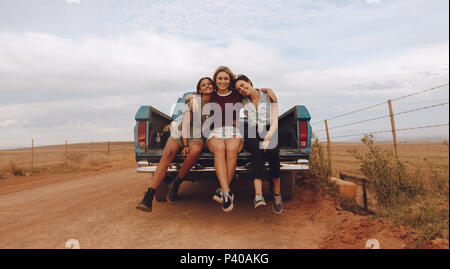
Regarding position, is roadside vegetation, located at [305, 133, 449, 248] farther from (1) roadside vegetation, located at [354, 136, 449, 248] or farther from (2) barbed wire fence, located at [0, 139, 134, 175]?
(2) barbed wire fence, located at [0, 139, 134, 175]

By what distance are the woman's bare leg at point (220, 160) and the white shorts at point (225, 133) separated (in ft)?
0.22

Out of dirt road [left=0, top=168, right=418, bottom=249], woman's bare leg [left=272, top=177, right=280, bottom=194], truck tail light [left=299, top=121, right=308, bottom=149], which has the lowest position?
dirt road [left=0, top=168, right=418, bottom=249]

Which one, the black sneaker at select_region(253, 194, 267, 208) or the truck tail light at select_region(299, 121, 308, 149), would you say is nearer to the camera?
the black sneaker at select_region(253, 194, 267, 208)

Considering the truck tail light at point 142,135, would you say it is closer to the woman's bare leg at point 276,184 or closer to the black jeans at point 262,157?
the black jeans at point 262,157

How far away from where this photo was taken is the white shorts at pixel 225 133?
11.7ft

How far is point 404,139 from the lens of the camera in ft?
17.5

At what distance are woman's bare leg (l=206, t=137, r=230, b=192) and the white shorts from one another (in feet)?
0.22

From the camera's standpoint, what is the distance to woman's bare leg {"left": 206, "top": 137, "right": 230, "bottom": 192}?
3.29 m

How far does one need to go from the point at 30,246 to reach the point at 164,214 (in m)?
1.56

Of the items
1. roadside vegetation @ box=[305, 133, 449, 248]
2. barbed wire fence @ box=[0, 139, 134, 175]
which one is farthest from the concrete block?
barbed wire fence @ box=[0, 139, 134, 175]

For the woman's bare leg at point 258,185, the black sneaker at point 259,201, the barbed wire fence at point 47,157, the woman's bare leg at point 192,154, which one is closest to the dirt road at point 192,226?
the black sneaker at point 259,201

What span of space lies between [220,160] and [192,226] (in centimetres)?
85
